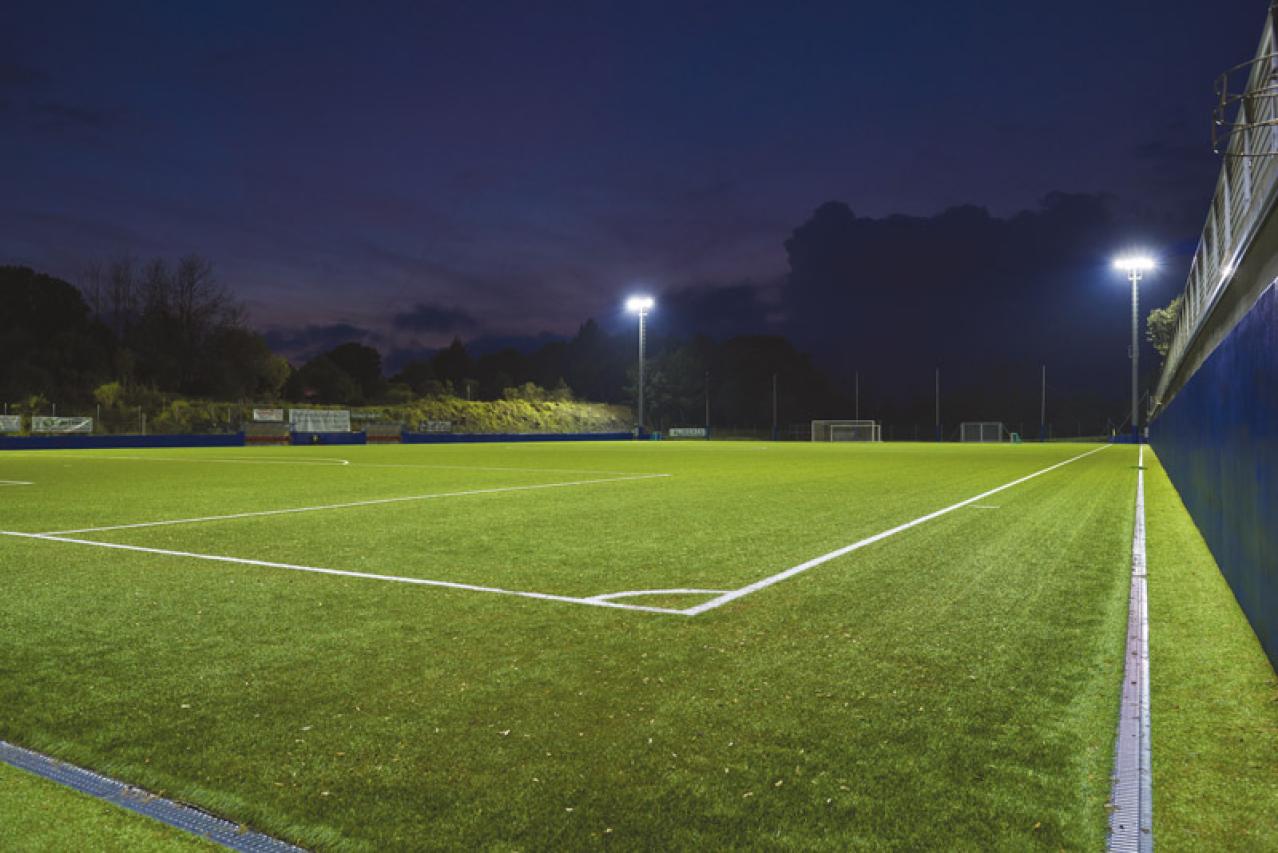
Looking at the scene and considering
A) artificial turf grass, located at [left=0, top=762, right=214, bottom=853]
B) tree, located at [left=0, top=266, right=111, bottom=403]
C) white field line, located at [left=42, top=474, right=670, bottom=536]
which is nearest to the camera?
artificial turf grass, located at [left=0, top=762, right=214, bottom=853]

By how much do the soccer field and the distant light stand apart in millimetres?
39300

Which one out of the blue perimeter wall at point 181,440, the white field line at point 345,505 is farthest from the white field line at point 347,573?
the blue perimeter wall at point 181,440

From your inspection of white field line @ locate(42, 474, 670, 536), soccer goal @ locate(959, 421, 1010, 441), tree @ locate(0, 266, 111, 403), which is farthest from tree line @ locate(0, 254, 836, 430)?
white field line @ locate(42, 474, 670, 536)

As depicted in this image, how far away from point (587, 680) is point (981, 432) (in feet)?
222

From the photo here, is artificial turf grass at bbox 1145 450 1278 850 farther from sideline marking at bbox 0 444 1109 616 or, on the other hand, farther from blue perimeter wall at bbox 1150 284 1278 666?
sideline marking at bbox 0 444 1109 616

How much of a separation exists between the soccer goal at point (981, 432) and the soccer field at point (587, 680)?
61018 millimetres

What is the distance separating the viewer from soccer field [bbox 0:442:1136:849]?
2.35 metres

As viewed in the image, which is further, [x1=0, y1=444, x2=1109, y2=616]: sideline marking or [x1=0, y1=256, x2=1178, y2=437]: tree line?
[x1=0, y1=256, x2=1178, y2=437]: tree line

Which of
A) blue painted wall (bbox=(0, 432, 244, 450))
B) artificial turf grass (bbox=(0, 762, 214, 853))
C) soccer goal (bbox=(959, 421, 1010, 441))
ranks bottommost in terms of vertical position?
blue painted wall (bbox=(0, 432, 244, 450))

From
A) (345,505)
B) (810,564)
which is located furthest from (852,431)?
(810,564)

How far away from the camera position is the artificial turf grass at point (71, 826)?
216 centimetres

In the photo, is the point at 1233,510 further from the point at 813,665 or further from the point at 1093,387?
the point at 1093,387

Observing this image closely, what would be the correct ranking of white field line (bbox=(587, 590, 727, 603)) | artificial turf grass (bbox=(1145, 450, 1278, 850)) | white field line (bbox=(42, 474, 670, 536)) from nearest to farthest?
artificial turf grass (bbox=(1145, 450, 1278, 850)) → white field line (bbox=(587, 590, 727, 603)) → white field line (bbox=(42, 474, 670, 536))

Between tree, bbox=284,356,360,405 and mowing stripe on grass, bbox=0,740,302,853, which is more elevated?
tree, bbox=284,356,360,405
